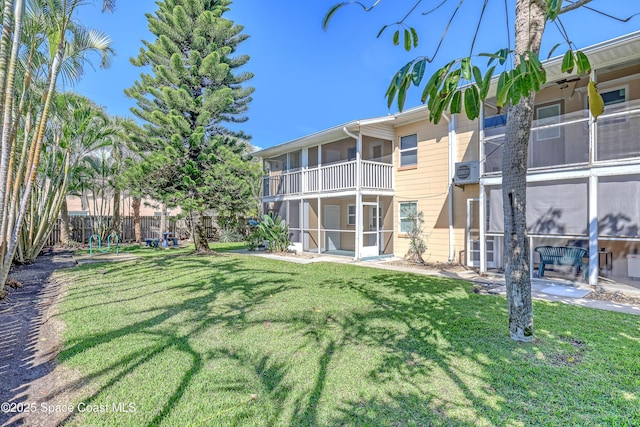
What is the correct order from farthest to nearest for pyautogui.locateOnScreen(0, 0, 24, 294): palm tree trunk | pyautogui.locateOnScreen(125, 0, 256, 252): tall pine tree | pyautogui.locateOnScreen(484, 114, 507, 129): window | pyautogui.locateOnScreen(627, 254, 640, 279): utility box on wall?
1. pyautogui.locateOnScreen(125, 0, 256, 252): tall pine tree
2. pyautogui.locateOnScreen(484, 114, 507, 129): window
3. pyautogui.locateOnScreen(627, 254, 640, 279): utility box on wall
4. pyautogui.locateOnScreen(0, 0, 24, 294): palm tree trunk

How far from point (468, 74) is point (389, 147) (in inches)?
453

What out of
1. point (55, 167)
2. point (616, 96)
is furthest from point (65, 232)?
point (616, 96)

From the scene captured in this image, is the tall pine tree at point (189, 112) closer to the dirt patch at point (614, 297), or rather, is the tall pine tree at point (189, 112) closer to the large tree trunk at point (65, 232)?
the large tree trunk at point (65, 232)

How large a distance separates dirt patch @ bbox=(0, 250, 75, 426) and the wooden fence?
8232mm

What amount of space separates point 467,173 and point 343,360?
316 inches

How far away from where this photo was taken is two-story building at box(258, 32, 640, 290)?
7328 mm

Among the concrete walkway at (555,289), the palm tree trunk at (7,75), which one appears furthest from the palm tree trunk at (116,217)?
the concrete walkway at (555,289)

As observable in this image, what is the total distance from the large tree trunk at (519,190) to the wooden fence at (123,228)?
13.4 m

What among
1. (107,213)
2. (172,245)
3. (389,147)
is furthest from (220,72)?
(107,213)

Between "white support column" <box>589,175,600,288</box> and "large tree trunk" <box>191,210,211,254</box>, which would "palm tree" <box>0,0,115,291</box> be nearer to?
"large tree trunk" <box>191,210,211,254</box>

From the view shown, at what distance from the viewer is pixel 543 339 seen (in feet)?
13.9

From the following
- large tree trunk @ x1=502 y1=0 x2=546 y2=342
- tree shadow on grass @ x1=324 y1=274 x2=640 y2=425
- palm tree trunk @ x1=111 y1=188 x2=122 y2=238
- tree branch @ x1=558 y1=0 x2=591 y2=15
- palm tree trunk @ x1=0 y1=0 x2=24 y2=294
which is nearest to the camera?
tree shadow on grass @ x1=324 y1=274 x2=640 y2=425

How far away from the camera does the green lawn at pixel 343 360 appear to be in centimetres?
268

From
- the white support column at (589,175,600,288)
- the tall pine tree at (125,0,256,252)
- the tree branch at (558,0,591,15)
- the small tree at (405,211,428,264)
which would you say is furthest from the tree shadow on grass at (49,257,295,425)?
the white support column at (589,175,600,288)
